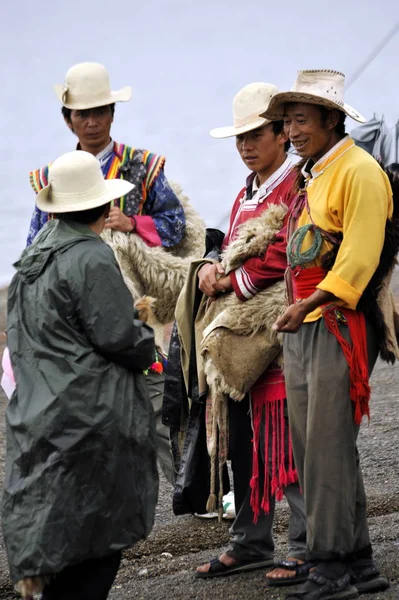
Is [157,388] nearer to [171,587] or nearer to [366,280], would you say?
[171,587]

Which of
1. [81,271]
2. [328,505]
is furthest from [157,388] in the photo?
[81,271]

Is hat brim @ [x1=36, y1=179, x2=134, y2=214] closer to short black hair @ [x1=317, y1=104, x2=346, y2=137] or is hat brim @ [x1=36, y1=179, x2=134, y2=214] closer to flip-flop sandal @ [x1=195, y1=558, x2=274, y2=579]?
short black hair @ [x1=317, y1=104, x2=346, y2=137]

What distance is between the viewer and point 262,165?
4.31 m

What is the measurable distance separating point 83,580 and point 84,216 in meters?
1.14

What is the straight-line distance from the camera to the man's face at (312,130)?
379 cm

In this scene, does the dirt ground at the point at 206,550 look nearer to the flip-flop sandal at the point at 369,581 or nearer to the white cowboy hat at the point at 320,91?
the flip-flop sandal at the point at 369,581

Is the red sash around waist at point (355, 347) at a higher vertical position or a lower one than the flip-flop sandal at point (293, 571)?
higher

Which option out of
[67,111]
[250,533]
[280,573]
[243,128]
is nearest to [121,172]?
[67,111]

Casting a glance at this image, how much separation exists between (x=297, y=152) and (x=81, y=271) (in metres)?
1.09

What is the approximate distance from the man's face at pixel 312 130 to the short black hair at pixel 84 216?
2.65 ft

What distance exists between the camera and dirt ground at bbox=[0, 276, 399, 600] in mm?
3988

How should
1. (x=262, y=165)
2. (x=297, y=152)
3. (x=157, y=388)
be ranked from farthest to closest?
1. (x=157, y=388)
2. (x=262, y=165)
3. (x=297, y=152)

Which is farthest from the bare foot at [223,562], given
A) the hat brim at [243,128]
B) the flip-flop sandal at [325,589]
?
the hat brim at [243,128]

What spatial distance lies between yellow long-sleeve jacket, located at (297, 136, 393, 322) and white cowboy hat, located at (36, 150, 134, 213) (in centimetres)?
74
